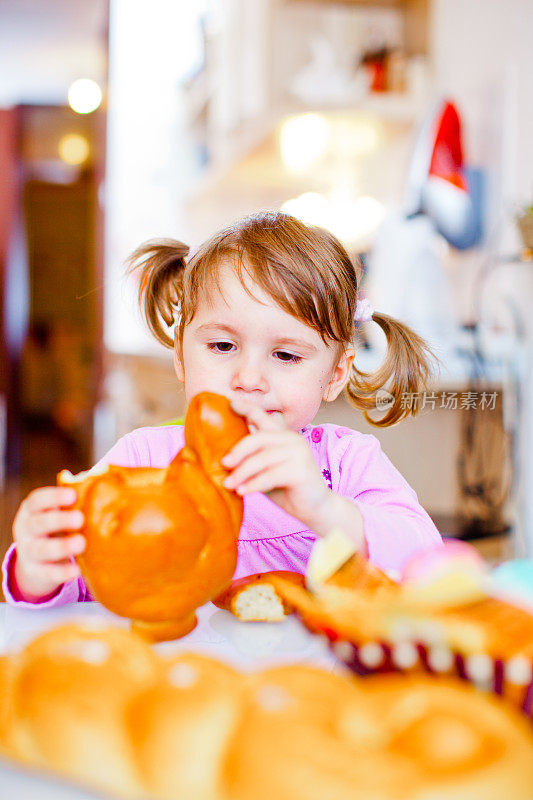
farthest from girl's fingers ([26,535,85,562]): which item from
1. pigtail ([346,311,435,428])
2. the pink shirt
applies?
pigtail ([346,311,435,428])

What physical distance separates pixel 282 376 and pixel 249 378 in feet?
0.11

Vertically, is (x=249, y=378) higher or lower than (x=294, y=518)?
higher

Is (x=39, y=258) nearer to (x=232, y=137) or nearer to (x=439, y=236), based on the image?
(x=232, y=137)

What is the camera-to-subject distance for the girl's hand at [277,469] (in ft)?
1.47

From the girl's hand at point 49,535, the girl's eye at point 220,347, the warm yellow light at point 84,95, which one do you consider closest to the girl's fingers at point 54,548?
the girl's hand at point 49,535

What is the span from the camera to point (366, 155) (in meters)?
2.90

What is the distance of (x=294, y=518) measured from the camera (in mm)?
656

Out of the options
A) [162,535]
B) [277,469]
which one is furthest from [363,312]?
[162,535]

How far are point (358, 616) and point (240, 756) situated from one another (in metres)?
0.10

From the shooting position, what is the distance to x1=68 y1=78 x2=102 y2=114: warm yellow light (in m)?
6.21

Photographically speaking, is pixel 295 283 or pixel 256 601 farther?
pixel 295 283

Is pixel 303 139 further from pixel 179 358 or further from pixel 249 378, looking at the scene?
pixel 249 378

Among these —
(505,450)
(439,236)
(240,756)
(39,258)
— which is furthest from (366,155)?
(39,258)

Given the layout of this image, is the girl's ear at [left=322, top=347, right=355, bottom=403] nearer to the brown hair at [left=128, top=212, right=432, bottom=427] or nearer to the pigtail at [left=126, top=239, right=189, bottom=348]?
the brown hair at [left=128, top=212, right=432, bottom=427]
